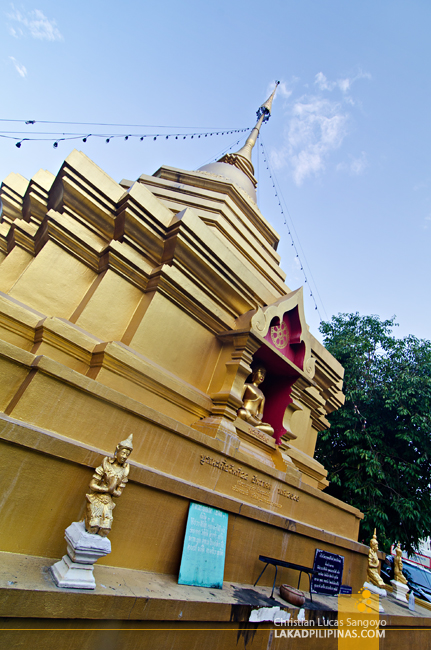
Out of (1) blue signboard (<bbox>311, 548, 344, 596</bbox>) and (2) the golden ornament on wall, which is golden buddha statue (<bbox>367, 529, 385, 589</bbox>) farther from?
(2) the golden ornament on wall

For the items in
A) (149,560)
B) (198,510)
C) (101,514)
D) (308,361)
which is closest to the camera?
(101,514)

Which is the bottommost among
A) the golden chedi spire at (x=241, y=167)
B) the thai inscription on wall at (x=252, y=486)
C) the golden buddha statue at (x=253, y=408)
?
the thai inscription on wall at (x=252, y=486)

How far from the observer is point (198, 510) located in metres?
4.05

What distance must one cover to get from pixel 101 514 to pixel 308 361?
515 cm

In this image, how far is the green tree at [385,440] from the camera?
38.2 feet

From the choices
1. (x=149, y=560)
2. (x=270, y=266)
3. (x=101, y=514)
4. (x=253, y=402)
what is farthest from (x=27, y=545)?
(x=270, y=266)

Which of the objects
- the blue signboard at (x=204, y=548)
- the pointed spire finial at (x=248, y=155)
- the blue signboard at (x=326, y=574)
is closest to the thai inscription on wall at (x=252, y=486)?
the blue signboard at (x=204, y=548)

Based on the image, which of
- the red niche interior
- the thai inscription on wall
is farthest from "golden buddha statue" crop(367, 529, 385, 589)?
the red niche interior

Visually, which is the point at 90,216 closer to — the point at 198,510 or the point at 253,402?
the point at 253,402

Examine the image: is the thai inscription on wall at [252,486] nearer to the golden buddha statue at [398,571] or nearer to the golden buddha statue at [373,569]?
the golden buddha statue at [373,569]

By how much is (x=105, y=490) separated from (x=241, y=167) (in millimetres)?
12616

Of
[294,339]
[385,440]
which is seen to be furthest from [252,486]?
[385,440]

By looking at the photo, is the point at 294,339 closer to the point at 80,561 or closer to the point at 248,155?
the point at 80,561

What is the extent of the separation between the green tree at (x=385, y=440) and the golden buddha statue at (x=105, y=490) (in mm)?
10731
